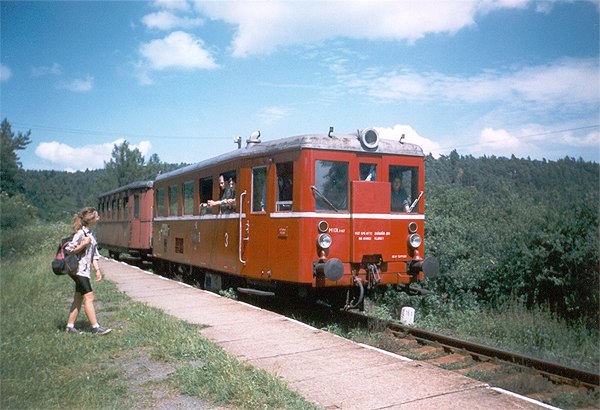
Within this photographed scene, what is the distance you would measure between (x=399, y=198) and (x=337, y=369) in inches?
161

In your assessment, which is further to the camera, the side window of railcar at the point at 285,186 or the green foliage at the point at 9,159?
the green foliage at the point at 9,159

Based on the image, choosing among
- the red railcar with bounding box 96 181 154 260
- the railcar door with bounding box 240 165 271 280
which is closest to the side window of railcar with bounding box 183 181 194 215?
the railcar door with bounding box 240 165 271 280

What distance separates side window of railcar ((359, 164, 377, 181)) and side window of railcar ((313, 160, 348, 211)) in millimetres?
349

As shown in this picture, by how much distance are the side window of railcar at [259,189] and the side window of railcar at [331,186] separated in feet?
3.92

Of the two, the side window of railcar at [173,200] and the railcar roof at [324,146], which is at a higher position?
the railcar roof at [324,146]

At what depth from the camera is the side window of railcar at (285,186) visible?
8.35m

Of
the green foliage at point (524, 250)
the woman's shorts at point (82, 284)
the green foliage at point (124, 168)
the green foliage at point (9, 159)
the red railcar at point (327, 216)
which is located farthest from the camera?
the green foliage at point (124, 168)

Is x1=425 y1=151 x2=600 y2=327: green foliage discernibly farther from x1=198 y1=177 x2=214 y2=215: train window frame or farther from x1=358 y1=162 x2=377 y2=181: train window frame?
x1=198 y1=177 x2=214 y2=215: train window frame

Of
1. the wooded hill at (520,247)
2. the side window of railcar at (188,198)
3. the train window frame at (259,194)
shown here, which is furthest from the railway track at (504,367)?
the side window of railcar at (188,198)

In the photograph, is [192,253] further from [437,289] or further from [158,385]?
[158,385]

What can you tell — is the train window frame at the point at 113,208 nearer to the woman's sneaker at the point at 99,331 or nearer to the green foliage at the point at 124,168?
the woman's sneaker at the point at 99,331

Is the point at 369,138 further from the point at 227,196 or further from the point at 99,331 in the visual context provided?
the point at 99,331

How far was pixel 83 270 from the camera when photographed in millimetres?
6992

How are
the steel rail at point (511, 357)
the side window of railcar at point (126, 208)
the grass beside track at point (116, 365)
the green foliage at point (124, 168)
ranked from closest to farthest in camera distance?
the grass beside track at point (116, 365) < the steel rail at point (511, 357) < the side window of railcar at point (126, 208) < the green foliage at point (124, 168)
